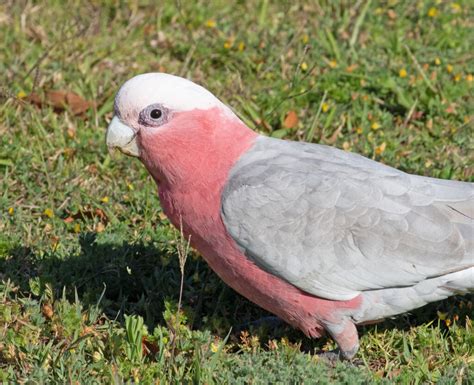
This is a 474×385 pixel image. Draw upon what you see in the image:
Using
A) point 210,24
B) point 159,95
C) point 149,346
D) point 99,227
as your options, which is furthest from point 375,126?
point 149,346

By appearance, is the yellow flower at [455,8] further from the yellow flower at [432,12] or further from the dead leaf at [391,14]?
the dead leaf at [391,14]

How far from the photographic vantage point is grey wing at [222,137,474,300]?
13.8ft

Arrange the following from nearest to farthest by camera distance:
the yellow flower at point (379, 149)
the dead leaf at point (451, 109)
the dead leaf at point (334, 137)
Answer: the yellow flower at point (379, 149) → the dead leaf at point (334, 137) → the dead leaf at point (451, 109)

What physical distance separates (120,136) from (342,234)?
118 centimetres

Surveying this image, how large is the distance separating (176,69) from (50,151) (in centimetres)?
141

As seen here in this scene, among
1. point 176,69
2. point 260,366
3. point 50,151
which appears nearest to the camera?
point 260,366

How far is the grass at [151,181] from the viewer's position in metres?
4.29

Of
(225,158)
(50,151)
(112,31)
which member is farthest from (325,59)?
(225,158)

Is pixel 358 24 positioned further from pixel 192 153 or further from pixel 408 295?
pixel 408 295

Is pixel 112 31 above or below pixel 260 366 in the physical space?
above

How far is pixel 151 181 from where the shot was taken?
5828 mm

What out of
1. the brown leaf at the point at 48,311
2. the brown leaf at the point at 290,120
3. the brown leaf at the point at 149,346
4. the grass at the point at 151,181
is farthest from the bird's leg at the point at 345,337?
the brown leaf at the point at 290,120

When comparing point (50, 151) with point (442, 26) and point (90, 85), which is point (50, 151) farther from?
point (442, 26)

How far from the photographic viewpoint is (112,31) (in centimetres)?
737
